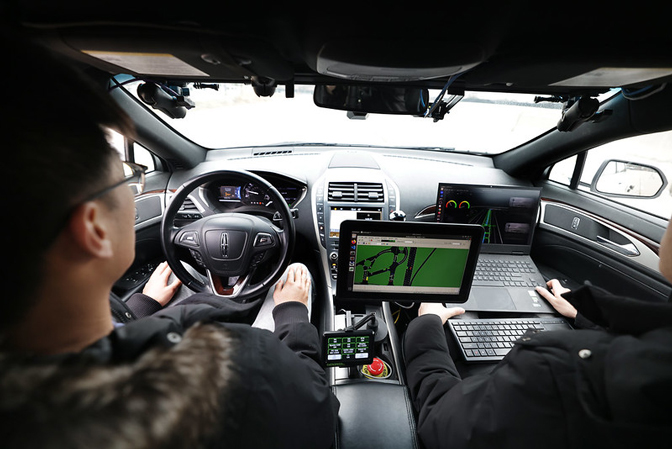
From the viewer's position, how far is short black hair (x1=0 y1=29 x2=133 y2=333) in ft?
1.51

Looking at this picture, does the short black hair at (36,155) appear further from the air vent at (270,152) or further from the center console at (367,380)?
the air vent at (270,152)

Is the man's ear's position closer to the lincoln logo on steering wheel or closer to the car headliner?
the car headliner

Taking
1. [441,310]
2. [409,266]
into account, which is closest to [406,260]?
[409,266]

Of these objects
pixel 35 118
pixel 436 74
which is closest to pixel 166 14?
pixel 35 118

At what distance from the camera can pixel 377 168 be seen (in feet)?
7.87

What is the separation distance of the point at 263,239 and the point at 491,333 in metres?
1.34

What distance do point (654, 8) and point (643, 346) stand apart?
753 millimetres

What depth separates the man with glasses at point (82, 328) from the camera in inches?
15.7

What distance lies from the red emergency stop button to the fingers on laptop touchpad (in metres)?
0.78

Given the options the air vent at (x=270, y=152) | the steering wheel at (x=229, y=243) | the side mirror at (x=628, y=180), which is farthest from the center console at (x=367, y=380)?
the side mirror at (x=628, y=180)

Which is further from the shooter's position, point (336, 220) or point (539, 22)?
point (336, 220)

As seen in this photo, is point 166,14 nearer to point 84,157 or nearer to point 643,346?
point 84,157

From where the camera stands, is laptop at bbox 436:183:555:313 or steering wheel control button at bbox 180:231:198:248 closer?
steering wheel control button at bbox 180:231:198:248

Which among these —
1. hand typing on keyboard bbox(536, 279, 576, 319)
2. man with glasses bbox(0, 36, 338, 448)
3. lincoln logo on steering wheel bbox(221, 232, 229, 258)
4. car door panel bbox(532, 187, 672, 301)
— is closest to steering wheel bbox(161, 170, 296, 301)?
lincoln logo on steering wheel bbox(221, 232, 229, 258)
